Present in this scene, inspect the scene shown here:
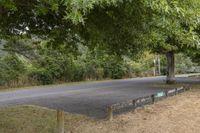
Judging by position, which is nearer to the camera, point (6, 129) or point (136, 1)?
point (136, 1)

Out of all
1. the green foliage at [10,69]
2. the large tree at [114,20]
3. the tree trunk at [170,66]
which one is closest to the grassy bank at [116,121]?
the large tree at [114,20]

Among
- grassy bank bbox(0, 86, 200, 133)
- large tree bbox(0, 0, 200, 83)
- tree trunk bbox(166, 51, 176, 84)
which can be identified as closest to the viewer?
large tree bbox(0, 0, 200, 83)

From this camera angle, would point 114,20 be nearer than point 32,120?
Yes

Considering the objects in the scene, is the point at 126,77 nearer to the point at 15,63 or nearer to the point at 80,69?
the point at 80,69

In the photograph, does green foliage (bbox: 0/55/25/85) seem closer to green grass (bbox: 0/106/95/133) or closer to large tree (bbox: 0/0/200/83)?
green grass (bbox: 0/106/95/133)

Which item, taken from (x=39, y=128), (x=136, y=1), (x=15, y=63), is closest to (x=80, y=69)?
(x=15, y=63)

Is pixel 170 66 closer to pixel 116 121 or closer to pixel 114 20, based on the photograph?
pixel 116 121

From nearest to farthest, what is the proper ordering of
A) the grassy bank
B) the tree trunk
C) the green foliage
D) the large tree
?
the large tree → the grassy bank → the green foliage → the tree trunk

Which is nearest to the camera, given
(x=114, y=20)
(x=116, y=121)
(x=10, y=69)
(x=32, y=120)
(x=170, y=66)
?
(x=114, y=20)

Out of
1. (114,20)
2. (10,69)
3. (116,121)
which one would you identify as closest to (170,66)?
(10,69)

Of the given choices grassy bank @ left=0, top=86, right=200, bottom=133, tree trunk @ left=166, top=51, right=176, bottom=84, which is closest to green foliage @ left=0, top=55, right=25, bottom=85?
tree trunk @ left=166, top=51, right=176, bottom=84

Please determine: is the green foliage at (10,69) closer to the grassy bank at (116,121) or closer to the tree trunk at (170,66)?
the tree trunk at (170,66)

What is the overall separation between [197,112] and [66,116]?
445 centimetres

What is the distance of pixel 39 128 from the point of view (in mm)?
9844
